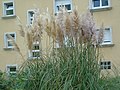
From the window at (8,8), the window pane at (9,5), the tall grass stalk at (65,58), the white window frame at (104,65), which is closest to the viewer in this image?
the tall grass stalk at (65,58)

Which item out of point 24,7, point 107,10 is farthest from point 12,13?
point 107,10

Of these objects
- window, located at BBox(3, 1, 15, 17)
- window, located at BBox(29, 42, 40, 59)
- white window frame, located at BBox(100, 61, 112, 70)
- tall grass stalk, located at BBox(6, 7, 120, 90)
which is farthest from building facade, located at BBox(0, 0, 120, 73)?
tall grass stalk, located at BBox(6, 7, 120, 90)

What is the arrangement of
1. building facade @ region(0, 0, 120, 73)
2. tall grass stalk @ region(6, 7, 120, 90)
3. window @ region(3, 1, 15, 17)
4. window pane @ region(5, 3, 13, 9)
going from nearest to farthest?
1. tall grass stalk @ region(6, 7, 120, 90)
2. building facade @ region(0, 0, 120, 73)
3. window @ region(3, 1, 15, 17)
4. window pane @ region(5, 3, 13, 9)

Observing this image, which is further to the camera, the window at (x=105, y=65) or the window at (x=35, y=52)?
the window at (x=35, y=52)

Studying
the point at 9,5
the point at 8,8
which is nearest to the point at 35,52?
the point at 8,8

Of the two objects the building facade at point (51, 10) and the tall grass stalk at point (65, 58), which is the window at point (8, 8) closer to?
the building facade at point (51, 10)

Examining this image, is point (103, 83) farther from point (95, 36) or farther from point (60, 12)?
point (60, 12)

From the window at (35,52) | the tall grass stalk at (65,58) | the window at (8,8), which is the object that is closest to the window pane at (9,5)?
the window at (8,8)

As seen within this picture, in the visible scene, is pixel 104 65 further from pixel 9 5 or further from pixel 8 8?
pixel 9 5

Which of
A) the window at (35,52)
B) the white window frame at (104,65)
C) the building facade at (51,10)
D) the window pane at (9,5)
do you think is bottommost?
the white window frame at (104,65)

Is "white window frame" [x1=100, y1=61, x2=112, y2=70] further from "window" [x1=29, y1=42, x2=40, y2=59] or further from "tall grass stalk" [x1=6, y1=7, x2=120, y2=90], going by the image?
"window" [x1=29, y1=42, x2=40, y2=59]

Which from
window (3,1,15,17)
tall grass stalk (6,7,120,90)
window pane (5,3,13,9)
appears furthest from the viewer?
window pane (5,3,13,9)

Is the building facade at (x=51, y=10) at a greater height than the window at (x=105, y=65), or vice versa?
the building facade at (x=51, y=10)

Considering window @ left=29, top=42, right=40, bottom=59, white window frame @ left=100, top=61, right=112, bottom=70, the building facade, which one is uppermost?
the building facade
